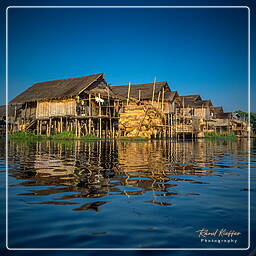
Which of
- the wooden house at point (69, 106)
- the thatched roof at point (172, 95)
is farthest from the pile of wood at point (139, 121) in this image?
the thatched roof at point (172, 95)

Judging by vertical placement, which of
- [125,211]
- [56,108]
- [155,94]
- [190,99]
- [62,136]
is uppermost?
[190,99]

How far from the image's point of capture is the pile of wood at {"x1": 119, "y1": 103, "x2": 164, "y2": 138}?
88.3 ft

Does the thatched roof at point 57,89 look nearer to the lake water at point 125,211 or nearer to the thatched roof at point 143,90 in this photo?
the thatched roof at point 143,90

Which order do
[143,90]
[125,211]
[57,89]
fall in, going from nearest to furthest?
1. [125,211]
2. [57,89]
3. [143,90]

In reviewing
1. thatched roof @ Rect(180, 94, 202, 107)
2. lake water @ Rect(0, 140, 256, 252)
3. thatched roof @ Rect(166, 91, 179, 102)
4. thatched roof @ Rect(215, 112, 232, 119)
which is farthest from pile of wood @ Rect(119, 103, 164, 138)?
thatched roof @ Rect(215, 112, 232, 119)

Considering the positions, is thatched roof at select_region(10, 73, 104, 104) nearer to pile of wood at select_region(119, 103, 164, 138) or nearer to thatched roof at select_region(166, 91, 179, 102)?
pile of wood at select_region(119, 103, 164, 138)

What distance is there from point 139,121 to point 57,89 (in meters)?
9.99

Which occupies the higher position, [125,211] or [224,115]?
Answer: [224,115]

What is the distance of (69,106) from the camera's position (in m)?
28.1

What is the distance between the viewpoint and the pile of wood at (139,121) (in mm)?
26922

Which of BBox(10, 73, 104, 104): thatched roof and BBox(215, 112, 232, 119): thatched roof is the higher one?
BBox(10, 73, 104, 104): thatched roof

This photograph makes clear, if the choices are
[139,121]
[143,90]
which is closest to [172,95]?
[143,90]

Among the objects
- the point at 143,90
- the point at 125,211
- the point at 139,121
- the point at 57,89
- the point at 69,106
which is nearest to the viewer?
the point at 125,211

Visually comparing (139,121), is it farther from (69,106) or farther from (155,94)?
(155,94)
